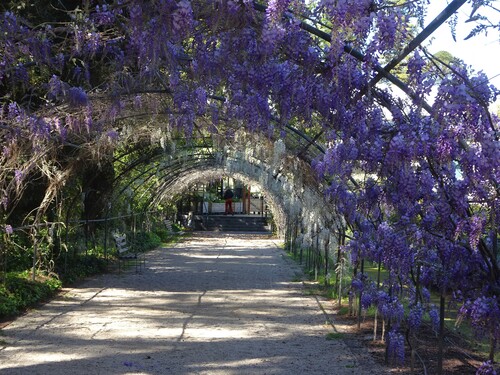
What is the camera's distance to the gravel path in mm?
6211

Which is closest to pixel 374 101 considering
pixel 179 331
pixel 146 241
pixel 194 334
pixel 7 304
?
pixel 194 334

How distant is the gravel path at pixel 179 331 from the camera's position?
6.21 metres

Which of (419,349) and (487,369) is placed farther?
(419,349)

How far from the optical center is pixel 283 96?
5.01 meters

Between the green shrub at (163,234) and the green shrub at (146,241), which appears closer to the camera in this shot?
the green shrub at (146,241)

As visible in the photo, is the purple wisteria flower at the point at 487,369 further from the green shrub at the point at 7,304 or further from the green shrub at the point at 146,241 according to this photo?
the green shrub at the point at 146,241

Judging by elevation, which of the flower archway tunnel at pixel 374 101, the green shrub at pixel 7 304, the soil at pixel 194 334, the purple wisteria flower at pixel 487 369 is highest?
the flower archway tunnel at pixel 374 101

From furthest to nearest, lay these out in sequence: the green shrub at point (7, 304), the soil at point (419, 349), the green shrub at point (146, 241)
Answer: the green shrub at point (146, 241) < the green shrub at point (7, 304) < the soil at point (419, 349)

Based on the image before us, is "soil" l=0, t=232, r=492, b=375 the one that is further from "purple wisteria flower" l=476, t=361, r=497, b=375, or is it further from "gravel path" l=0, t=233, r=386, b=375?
"purple wisteria flower" l=476, t=361, r=497, b=375

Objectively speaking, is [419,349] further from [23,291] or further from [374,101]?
[23,291]

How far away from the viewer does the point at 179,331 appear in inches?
312

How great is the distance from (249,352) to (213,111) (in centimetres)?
315

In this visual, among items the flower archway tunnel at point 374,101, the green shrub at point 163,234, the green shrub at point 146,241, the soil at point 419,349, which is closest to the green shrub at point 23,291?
the flower archway tunnel at point 374,101

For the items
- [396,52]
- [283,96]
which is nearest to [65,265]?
[283,96]
